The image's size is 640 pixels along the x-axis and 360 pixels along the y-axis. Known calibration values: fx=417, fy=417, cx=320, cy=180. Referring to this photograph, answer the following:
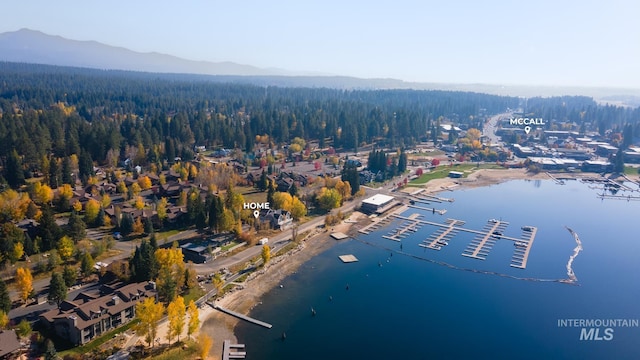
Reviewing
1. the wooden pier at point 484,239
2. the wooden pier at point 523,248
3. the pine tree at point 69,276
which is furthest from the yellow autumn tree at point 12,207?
the wooden pier at point 523,248

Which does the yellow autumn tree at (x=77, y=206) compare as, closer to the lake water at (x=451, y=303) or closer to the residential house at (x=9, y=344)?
the residential house at (x=9, y=344)

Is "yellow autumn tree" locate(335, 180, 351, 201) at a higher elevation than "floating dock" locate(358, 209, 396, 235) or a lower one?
higher

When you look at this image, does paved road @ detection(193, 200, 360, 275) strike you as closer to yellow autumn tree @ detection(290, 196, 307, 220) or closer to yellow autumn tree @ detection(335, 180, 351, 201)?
yellow autumn tree @ detection(290, 196, 307, 220)

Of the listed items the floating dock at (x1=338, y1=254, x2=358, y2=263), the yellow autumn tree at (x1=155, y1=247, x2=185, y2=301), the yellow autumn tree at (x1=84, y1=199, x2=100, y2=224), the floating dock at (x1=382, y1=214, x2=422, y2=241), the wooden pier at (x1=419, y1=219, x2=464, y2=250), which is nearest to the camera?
the yellow autumn tree at (x1=155, y1=247, x2=185, y2=301)

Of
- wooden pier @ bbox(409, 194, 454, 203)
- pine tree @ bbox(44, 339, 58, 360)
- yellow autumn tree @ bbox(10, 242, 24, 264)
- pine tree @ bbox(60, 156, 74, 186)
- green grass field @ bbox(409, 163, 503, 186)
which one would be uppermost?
pine tree @ bbox(60, 156, 74, 186)

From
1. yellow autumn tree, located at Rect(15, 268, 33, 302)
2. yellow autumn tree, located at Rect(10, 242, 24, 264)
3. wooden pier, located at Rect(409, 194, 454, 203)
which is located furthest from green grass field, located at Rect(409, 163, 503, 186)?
yellow autumn tree, located at Rect(15, 268, 33, 302)

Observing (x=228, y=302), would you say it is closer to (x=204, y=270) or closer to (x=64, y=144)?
(x=204, y=270)

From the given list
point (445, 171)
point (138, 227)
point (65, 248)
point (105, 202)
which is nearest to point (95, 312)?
point (65, 248)
